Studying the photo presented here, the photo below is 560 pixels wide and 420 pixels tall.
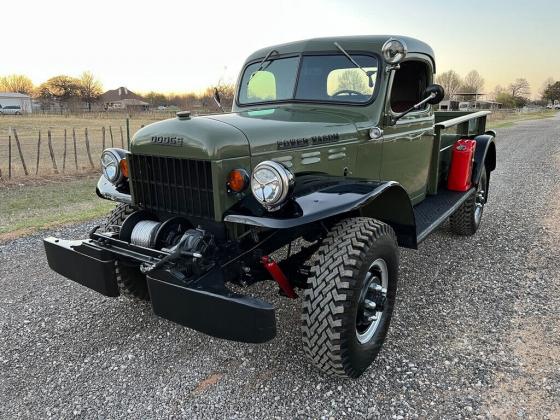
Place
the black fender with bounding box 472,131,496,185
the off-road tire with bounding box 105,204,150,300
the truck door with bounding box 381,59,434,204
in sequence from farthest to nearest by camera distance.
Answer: the black fender with bounding box 472,131,496,185, the truck door with bounding box 381,59,434,204, the off-road tire with bounding box 105,204,150,300

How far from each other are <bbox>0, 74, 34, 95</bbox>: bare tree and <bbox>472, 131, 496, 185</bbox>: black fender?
373 feet

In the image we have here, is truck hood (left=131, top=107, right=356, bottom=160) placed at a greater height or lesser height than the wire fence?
greater

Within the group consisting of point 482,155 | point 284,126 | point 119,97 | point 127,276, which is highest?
point 119,97

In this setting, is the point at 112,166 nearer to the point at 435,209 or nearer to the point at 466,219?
the point at 435,209

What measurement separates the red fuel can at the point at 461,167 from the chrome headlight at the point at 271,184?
3.44m

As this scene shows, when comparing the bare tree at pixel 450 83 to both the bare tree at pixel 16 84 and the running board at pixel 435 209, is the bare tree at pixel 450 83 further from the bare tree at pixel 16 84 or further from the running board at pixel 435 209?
the bare tree at pixel 16 84

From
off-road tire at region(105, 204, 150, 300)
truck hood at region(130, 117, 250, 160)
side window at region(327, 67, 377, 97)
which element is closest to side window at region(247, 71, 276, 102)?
side window at region(327, 67, 377, 97)

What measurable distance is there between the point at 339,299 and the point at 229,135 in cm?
119

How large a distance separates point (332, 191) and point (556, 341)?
2.04m

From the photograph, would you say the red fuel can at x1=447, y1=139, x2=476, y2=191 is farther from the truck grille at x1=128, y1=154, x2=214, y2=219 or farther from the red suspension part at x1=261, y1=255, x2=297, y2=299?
the truck grille at x1=128, y1=154, x2=214, y2=219

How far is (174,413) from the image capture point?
262cm

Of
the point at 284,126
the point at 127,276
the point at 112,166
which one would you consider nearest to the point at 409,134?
the point at 284,126

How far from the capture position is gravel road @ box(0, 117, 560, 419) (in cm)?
268

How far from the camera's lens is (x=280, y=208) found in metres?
2.67
